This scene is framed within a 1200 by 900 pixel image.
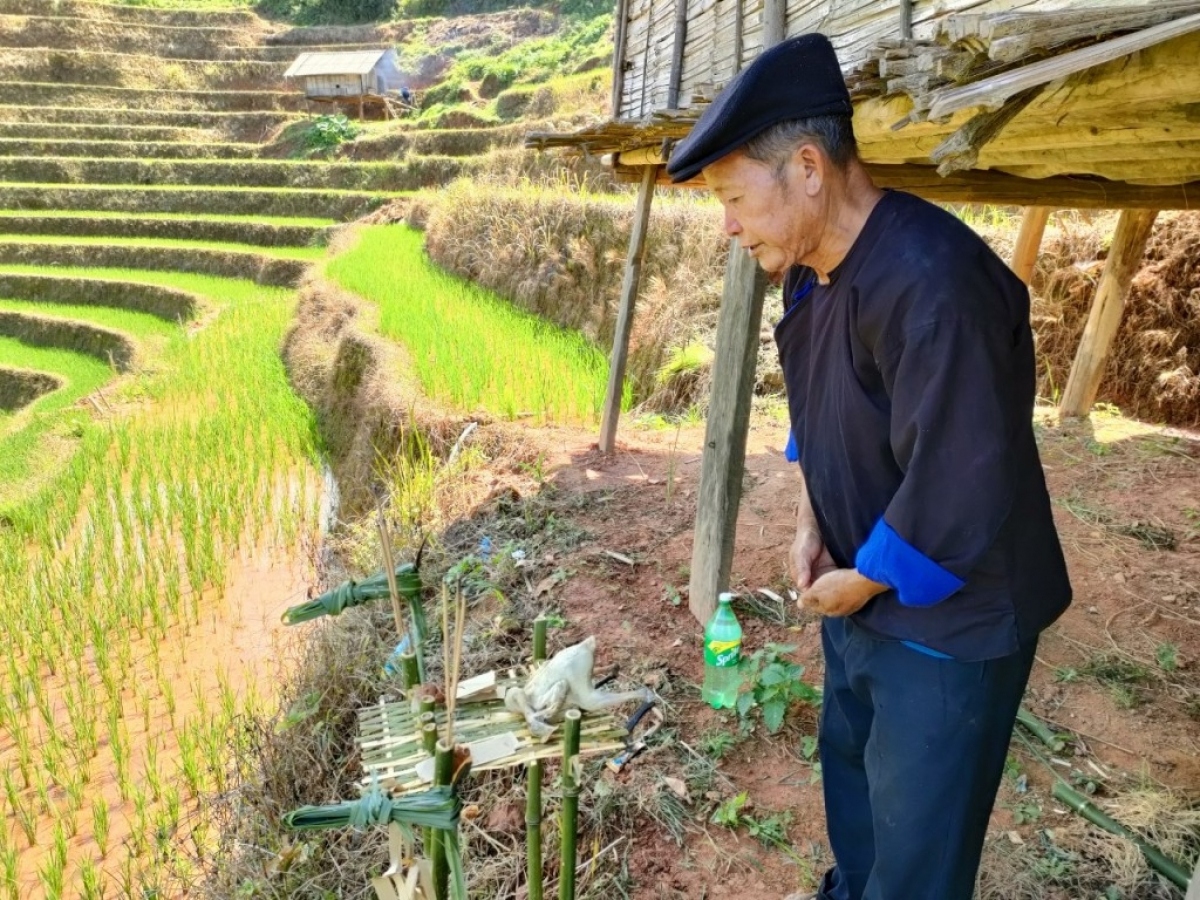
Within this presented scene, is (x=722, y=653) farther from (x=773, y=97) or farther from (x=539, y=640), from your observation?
(x=773, y=97)

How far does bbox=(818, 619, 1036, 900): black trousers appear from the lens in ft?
4.11

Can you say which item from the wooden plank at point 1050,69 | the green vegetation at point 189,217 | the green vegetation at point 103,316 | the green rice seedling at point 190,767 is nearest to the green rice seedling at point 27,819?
the green rice seedling at point 190,767

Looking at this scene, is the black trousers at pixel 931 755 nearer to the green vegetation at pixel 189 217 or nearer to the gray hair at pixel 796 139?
the gray hair at pixel 796 139

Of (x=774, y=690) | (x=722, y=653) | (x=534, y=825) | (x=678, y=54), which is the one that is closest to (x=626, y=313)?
(x=678, y=54)

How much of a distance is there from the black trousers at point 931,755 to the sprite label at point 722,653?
118cm

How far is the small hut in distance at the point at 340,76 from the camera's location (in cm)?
2195

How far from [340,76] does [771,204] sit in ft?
79.4

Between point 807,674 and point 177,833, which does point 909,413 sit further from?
point 177,833

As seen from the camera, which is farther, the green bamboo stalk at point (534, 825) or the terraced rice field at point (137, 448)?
the terraced rice field at point (137, 448)

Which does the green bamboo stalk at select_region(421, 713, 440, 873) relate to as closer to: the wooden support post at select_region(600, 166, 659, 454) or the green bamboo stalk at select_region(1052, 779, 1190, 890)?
the green bamboo stalk at select_region(1052, 779, 1190, 890)

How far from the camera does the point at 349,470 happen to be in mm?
6488

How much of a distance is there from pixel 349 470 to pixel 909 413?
19.3ft

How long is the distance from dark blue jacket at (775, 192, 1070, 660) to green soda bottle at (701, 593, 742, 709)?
1.25m

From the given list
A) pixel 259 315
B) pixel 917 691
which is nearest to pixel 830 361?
pixel 917 691
